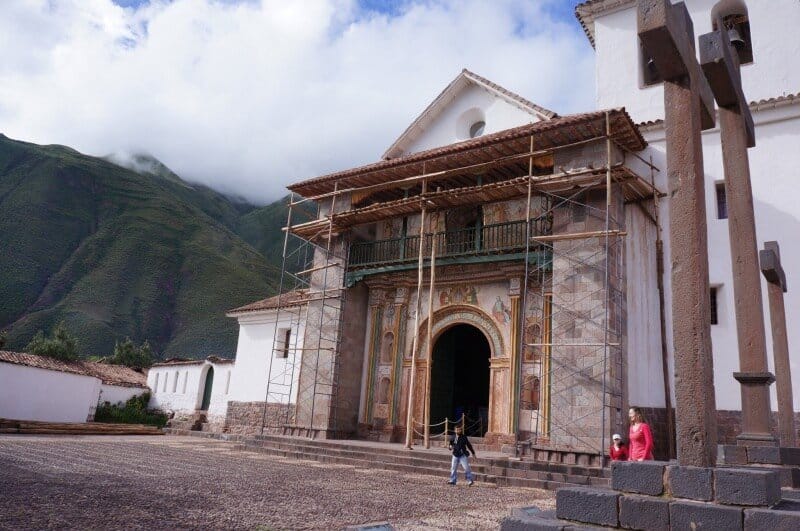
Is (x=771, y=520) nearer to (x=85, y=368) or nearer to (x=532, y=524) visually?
(x=532, y=524)

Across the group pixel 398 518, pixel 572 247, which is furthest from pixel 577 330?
pixel 398 518

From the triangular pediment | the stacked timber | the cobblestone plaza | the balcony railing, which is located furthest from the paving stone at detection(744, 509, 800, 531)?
the stacked timber

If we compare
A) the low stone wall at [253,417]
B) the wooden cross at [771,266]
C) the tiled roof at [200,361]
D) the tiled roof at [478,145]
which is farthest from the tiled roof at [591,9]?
the tiled roof at [200,361]

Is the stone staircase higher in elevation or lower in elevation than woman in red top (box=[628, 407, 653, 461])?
lower

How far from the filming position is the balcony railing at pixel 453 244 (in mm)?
14273

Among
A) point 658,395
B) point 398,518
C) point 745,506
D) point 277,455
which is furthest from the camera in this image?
point 277,455

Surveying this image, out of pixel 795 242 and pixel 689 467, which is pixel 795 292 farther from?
pixel 689 467

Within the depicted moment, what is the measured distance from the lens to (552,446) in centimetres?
1151

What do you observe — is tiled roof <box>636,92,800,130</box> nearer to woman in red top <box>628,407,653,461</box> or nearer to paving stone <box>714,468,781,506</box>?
woman in red top <box>628,407,653,461</box>

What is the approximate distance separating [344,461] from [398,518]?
7.18m

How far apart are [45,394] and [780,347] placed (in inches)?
927

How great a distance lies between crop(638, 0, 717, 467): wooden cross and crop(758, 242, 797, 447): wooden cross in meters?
4.69

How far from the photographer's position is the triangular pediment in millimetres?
16578

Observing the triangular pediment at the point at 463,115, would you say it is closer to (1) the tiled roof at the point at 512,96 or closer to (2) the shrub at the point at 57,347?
(1) the tiled roof at the point at 512,96
